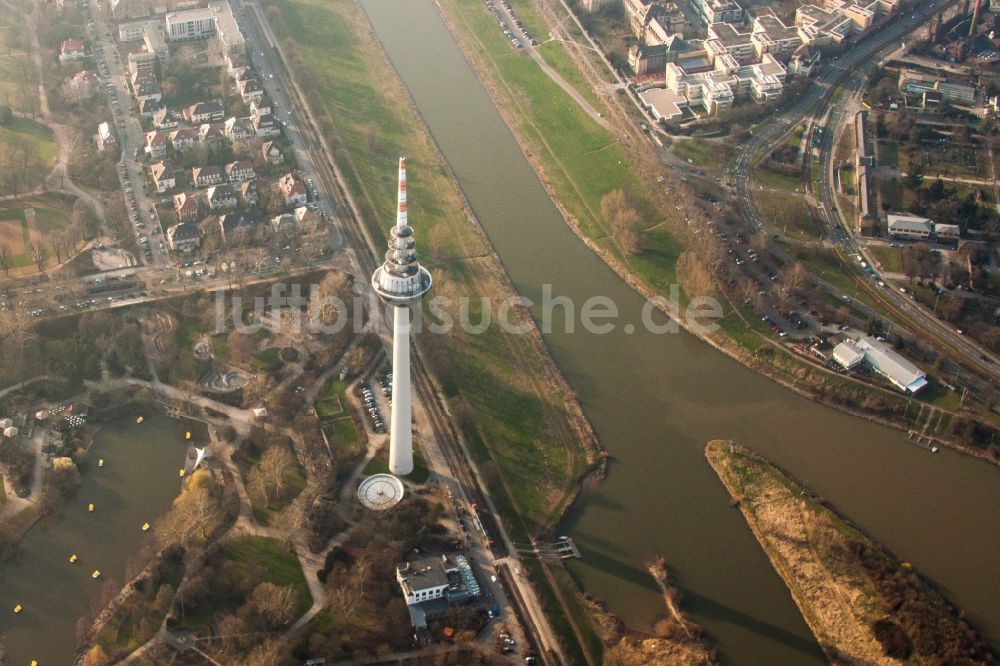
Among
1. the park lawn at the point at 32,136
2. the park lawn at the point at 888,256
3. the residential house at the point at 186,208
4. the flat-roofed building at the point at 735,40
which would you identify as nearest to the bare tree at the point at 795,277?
the park lawn at the point at 888,256

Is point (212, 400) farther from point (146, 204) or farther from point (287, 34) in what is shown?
point (287, 34)

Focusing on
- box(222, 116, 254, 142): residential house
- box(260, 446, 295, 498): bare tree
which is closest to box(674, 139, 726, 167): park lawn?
box(222, 116, 254, 142): residential house

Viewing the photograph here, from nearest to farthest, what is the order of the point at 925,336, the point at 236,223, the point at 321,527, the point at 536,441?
1. the point at 321,527
2. the point at 536,441
3. the point at 925,336
4. the point at 236,223

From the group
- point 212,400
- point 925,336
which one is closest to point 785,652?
point 925,336

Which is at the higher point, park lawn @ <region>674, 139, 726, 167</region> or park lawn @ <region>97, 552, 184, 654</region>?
park lawn @ <region>674, 139, 726, 167</region>

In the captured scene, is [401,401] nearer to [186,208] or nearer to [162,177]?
[186,208]

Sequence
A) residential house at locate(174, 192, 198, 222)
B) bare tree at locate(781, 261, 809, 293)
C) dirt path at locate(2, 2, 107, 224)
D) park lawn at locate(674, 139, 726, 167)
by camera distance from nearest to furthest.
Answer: bare tree at locate(781, 261, 809, 293), residential house at locate(174, 192, 198, 222), dirt path at locate(2, 2, 107, 224), park lawn at locate(674, 139, 726, 167)

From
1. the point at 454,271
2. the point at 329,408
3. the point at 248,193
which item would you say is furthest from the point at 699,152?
the point at 329,408

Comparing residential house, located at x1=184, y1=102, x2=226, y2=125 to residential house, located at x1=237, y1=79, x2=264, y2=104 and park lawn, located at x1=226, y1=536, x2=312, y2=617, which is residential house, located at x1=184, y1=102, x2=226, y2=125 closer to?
residential house, located at x1=237, y1=79, x2=264, y2=104
